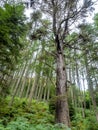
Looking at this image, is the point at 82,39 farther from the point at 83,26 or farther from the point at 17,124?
the point at 17,124

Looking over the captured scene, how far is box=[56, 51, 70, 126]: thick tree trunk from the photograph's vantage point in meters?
5.47

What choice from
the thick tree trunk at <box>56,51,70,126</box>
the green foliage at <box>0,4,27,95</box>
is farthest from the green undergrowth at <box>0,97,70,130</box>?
the green foliage at <box>0,4,27,95</box>

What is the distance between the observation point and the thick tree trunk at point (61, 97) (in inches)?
215

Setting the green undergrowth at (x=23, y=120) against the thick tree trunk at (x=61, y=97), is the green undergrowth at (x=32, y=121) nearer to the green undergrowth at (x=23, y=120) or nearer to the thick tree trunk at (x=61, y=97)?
the green undergrowth at (x=23, y=120)

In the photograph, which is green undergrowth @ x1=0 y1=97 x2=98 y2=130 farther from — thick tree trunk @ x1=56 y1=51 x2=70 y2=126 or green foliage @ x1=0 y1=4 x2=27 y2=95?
green foliage @ x1=0 y1=4 x2=27 y2=95

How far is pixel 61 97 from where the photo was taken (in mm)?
5594

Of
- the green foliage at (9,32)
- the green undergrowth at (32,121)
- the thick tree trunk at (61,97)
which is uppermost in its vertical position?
the green foliage at (9,32)

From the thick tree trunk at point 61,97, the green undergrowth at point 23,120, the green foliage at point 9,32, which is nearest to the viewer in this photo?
the green undergrowth at point 23,120

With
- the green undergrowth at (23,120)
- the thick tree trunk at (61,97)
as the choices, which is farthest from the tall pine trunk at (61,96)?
the green undergrowth at (23,120)

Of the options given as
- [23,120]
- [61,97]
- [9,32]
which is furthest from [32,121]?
[9,32]

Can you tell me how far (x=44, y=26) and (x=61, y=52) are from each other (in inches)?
70.6

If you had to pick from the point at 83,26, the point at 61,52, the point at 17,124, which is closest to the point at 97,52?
the point at 83,26

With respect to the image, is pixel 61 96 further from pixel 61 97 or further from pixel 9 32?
pixel 9 32

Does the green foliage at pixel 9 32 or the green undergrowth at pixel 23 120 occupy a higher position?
the green foliage at pixel 9 32
